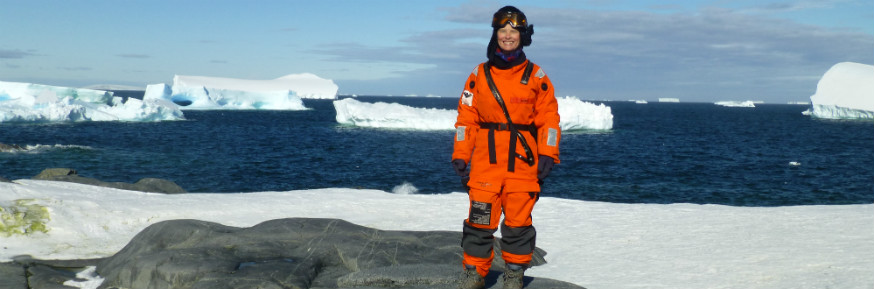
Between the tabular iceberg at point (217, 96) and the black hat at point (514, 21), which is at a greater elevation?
the black hat at point (514, 21)

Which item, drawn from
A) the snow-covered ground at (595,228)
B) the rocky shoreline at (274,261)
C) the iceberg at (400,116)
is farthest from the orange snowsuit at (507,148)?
the iceberg at (400,116)

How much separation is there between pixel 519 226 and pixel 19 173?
23.2 meters

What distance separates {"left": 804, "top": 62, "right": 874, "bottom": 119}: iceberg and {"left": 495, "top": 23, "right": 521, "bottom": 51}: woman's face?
244ft

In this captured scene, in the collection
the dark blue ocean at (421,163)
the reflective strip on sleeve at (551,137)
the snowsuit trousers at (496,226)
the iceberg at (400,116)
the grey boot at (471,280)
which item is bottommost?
the dark blue ocean at (421,163)

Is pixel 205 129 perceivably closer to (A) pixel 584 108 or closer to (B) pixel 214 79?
(A) pixel 584 108

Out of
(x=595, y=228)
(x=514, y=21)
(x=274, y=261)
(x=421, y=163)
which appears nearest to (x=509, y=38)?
(x=514, y=21)

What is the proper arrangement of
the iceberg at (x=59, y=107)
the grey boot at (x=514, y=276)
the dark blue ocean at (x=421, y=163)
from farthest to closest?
the iceberg at (x=59, y=107) → the dark blue ocean at (x=421, y=163) → the grey boot at (x=514, y=276)

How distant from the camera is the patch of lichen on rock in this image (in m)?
7.04

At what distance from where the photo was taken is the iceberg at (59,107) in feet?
155

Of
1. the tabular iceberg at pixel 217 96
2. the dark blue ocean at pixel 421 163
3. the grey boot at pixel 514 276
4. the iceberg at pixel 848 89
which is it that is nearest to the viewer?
the grey boot at pixel 514 276

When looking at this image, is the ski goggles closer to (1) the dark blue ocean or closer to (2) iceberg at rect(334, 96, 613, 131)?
(1) the dark blue ocean

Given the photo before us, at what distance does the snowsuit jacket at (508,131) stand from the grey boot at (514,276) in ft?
1.84

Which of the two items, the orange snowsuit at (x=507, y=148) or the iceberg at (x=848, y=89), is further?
the iceberg at (x=848, y=89)

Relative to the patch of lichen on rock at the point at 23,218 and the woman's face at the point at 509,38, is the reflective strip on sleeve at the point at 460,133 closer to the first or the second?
the woman's face at the point at 509,38
